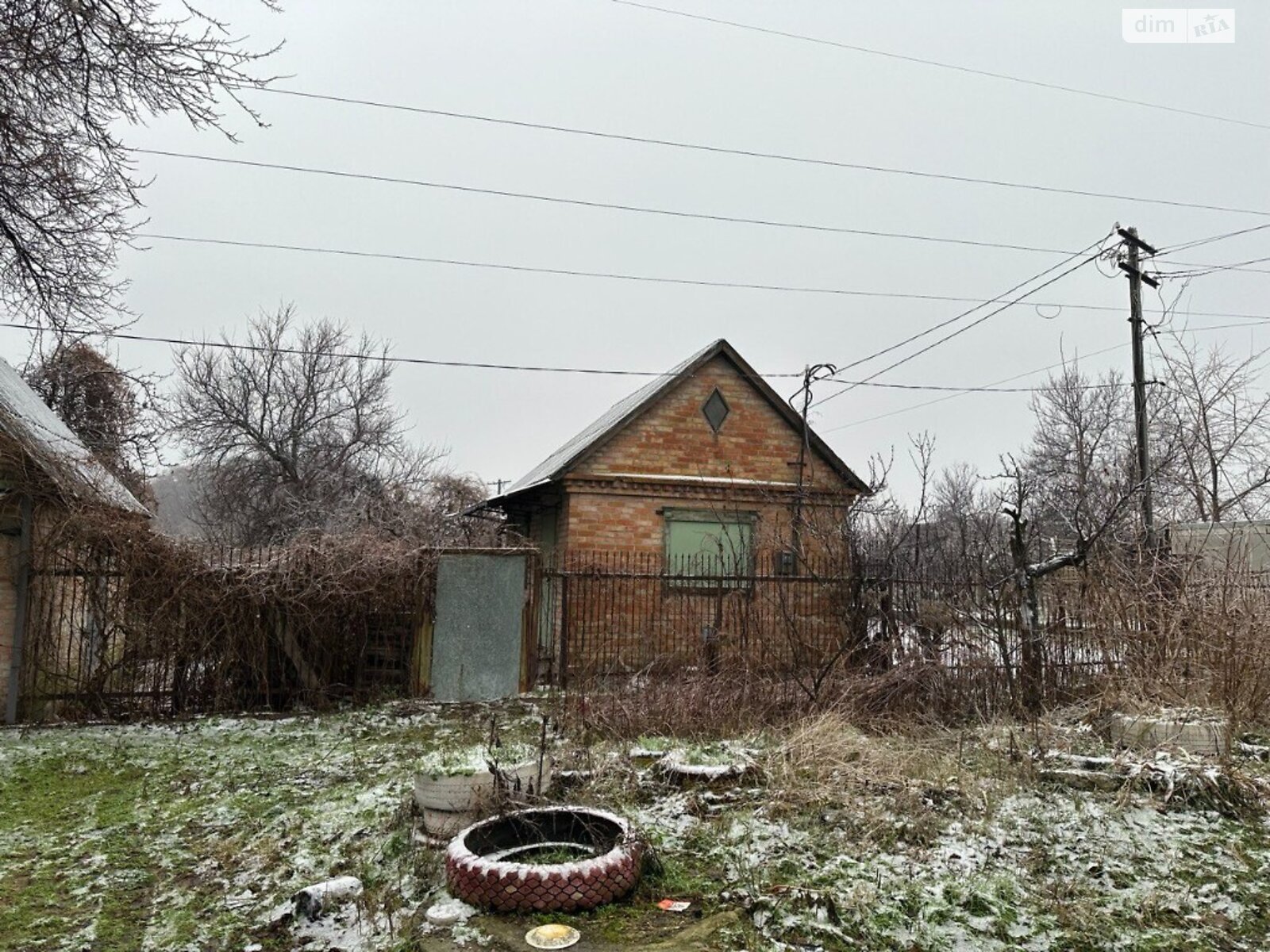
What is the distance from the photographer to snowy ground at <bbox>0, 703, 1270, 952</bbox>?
3.77 meters

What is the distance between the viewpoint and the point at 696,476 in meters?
15.3

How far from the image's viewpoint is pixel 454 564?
10.9 meters

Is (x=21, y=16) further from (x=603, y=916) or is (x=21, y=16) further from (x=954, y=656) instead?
(x=954, y=656)

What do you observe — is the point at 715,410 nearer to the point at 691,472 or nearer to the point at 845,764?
the point at 691,472

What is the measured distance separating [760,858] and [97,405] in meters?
23.7

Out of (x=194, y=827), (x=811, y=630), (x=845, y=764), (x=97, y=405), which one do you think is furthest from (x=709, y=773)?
(x=97, y=405)

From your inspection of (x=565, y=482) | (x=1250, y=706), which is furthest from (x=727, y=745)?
(x=565, y=482)

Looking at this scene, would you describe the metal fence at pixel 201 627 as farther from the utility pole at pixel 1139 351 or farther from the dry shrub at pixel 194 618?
the utility pole at pixel 1139 351

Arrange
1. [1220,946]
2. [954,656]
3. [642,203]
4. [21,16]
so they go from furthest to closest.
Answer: [642,203] < [954,656] < [21,16] < [1220,946]

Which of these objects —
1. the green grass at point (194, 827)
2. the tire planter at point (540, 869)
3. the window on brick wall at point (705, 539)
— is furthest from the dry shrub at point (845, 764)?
the window on brick wall at point (705, 539)

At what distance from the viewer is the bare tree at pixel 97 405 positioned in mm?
19969

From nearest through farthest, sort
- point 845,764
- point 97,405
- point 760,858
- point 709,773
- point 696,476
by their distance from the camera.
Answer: point 760,858, point 709,773, point 845,764, point 696,476, point 97,405

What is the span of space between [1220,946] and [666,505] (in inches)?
457

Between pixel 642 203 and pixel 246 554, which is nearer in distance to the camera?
pixel 246 554
